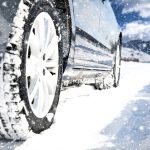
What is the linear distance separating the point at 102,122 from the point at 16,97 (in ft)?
4.19

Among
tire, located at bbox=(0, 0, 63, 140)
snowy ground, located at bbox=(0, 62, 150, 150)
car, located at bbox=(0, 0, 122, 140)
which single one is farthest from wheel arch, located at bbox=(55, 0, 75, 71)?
snowy ground, located at bbox=(0, 62, 150, 150)

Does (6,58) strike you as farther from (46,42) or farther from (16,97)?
(46,42)

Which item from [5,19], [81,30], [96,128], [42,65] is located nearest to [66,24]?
[81,30]

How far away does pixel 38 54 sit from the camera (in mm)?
2664

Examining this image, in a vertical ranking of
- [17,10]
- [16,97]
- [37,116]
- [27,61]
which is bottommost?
[37,116]

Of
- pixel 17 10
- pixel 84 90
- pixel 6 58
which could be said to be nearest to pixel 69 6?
pixel 17 10

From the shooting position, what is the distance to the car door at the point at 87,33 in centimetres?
327

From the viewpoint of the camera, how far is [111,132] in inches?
113

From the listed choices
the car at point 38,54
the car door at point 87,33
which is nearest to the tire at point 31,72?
the car at point 38,54

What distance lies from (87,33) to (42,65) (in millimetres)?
963

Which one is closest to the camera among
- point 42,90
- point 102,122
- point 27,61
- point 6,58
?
point 6,58

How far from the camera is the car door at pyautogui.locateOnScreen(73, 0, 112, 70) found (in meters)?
3.27

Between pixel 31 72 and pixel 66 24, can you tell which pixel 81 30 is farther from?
pixel 31 72

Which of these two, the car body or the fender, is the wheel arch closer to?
the car body
